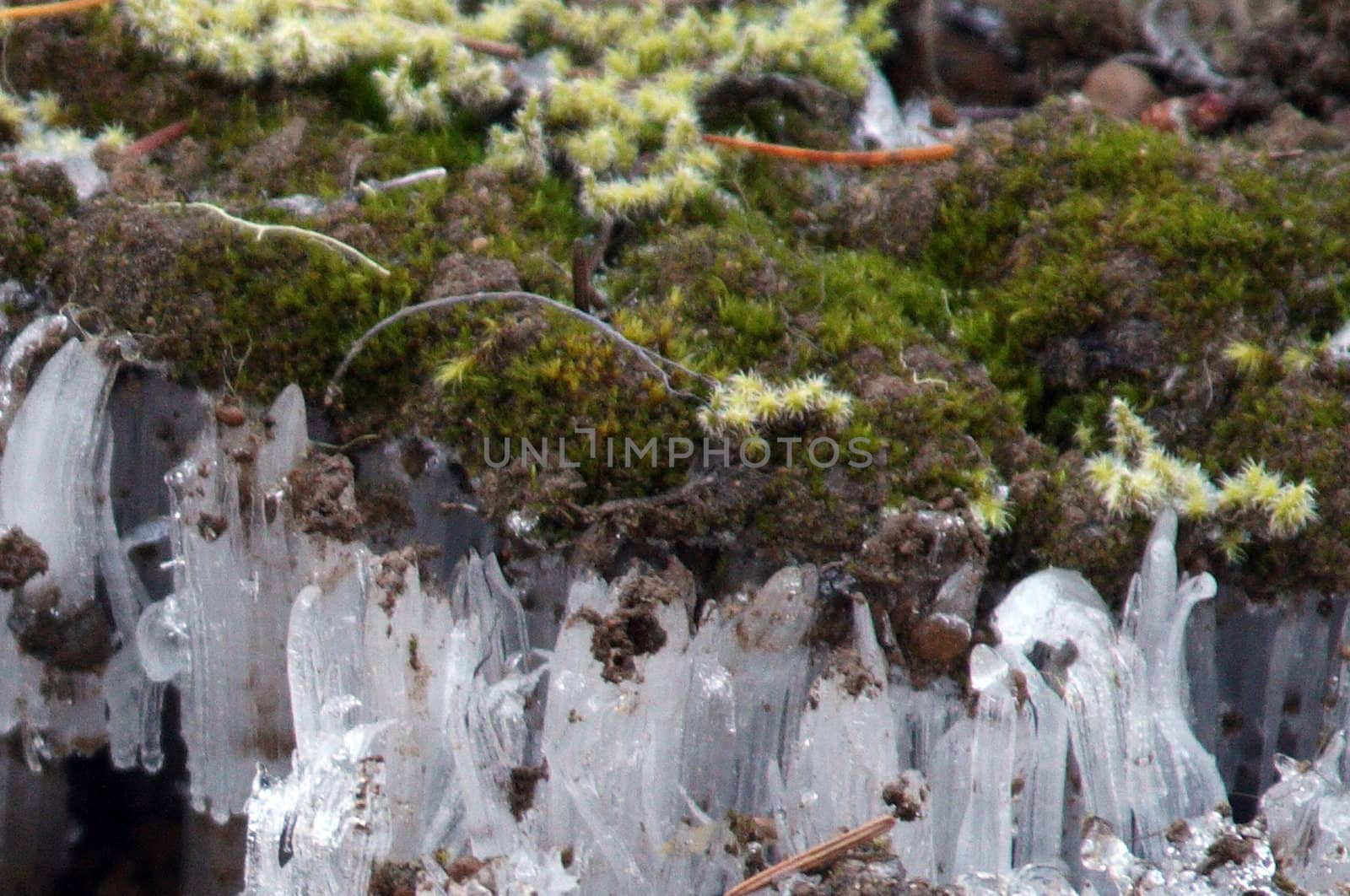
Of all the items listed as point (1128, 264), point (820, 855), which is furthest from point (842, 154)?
point (820, 855)

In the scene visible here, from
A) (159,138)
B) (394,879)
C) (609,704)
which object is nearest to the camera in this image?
(394,879)

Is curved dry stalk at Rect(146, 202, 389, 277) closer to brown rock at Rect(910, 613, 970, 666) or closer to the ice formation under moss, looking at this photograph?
the ice formation under moss

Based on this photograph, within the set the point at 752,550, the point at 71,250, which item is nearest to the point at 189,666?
the point at 71,250

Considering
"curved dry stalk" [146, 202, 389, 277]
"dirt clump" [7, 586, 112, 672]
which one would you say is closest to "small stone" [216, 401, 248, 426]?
"curved dry stalk" [146, 202, 389, 277]

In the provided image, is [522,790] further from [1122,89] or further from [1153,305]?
[1122,89]

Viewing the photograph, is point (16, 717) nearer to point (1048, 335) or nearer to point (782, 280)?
point (782, 280)

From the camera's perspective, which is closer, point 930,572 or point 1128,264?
point 930,572
